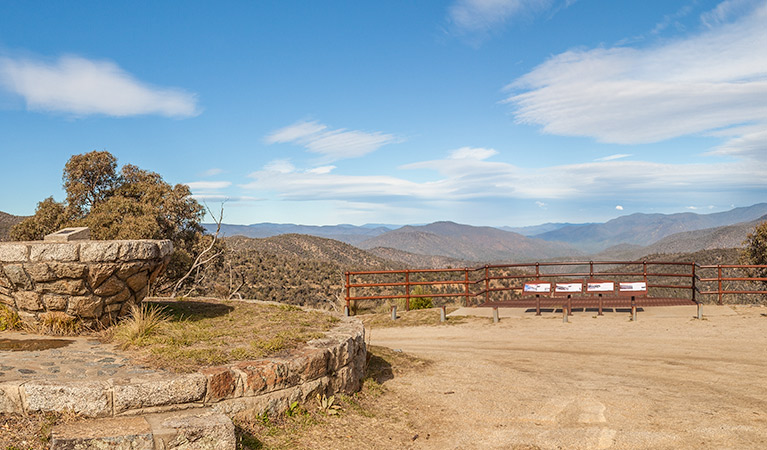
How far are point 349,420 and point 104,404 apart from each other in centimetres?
239

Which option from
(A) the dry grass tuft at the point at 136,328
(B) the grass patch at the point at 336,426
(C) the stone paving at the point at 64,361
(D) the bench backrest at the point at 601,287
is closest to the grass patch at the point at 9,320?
(C) the stone paving at the point at 64,361

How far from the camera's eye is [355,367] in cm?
658

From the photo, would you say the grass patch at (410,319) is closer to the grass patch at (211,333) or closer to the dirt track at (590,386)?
the dirt track at (590,386)

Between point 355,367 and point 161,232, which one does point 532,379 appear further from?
point 161,232

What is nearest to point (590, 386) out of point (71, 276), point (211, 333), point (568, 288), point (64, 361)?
point (211, 333)

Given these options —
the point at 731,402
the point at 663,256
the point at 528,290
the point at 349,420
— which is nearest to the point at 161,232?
the point at 528,290

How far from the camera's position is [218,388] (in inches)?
190

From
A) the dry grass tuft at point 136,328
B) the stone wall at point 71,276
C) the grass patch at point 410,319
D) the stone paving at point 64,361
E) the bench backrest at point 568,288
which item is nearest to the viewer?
the stone paving at point 64,361

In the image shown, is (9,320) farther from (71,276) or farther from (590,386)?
(590,386)

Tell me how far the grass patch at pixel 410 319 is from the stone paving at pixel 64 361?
24.2 feet

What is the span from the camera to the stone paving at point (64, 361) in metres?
4.74

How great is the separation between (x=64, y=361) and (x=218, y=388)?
176cm

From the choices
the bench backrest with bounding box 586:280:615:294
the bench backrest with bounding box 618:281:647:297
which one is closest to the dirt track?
the bench backrest with bounding box 586:280:615:294

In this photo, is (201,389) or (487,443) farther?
(487,443)
